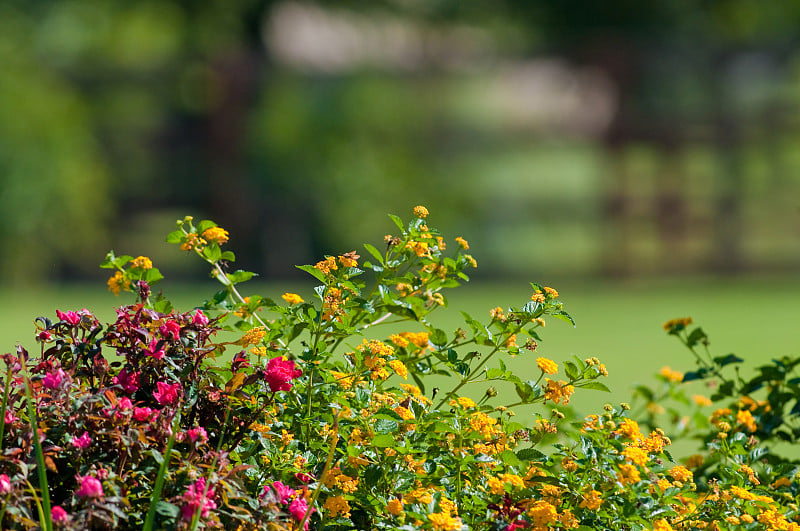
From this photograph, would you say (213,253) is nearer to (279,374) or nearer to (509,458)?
(279,374)

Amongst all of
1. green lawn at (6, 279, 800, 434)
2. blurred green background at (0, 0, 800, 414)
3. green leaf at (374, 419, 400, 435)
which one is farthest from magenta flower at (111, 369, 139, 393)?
blurred green background at (0, 0, 800, 414)

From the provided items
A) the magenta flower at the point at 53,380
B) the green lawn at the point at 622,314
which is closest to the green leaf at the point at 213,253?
Result: the magenta flower at the point at 53,380

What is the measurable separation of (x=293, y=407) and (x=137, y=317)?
12.7 inches

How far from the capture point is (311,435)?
1605mm

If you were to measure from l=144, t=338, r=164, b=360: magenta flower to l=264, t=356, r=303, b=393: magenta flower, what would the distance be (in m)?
0.17

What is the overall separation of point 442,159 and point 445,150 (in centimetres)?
11

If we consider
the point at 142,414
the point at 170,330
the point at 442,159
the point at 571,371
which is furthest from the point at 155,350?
the point at 442,159

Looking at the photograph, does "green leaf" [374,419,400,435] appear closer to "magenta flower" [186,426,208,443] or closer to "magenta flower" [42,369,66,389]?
"magenta flower" [186,426,208,443]

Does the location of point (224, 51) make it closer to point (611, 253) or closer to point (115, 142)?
point (115, 142)

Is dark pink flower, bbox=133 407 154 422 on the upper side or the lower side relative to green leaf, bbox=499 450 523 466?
upper

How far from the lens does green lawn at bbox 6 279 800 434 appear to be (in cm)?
547

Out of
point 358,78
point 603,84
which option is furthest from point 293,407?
point 603,84

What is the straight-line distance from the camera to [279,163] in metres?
9.52

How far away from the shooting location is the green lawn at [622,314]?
17.9 ft
